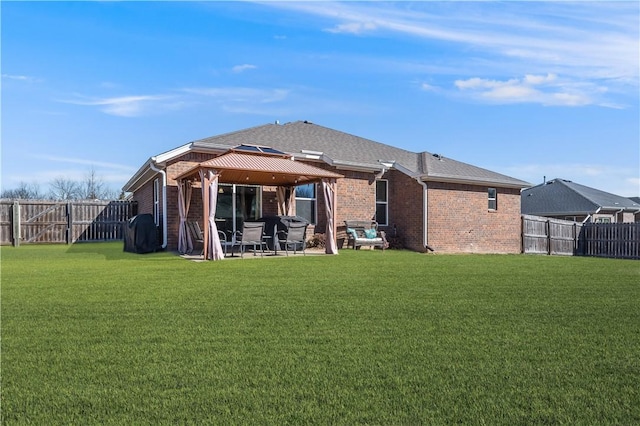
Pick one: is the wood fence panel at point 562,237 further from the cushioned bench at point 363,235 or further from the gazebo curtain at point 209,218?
the gazebo curtain at point 209,218

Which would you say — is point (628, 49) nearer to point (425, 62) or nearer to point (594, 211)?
point (425, 62)

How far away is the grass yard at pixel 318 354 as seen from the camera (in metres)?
2.77

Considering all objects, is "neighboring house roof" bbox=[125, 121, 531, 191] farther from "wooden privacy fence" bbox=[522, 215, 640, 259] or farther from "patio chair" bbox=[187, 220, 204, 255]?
"wooden privacy fence" bbox=[522, 215, 640, 259]

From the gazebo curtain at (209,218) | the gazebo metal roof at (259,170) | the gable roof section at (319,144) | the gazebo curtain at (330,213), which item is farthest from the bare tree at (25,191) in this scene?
the gazebo curtain at (330,213)

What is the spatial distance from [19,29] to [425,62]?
34.8 feet

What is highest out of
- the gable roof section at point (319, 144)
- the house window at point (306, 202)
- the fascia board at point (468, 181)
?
the gable roof section at point (319, 144)

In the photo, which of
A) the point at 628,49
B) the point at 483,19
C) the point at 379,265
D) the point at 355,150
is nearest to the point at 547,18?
the point at 483,19

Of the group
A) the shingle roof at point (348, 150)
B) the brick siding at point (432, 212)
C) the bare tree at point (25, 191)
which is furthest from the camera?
the bare tree at point (25, 191)

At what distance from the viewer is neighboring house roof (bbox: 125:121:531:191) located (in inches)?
634

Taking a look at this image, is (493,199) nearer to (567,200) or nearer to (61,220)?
(567,200)

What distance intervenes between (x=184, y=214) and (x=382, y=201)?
8145mm

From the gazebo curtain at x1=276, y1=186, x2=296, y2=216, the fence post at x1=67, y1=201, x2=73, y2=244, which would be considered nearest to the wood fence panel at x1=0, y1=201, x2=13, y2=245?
the fence post at x1=67, y1=201, x2=73, y2=244

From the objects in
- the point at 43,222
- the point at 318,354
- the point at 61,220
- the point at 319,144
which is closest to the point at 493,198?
the point at 319,144

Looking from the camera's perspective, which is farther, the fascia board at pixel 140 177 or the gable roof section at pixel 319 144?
the gable roof section at pixel 319 144
